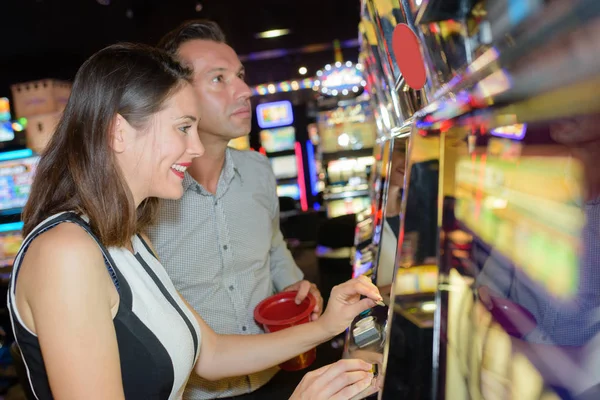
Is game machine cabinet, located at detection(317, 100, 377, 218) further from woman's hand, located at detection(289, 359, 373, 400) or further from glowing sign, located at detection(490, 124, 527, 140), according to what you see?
glowing sign, located at detection(490, 124, 527, 140)

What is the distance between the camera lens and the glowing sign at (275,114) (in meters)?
7.60

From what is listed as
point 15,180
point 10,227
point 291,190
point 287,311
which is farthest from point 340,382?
point 291,190

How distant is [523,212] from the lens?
0.65 metres

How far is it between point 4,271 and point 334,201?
136 inches

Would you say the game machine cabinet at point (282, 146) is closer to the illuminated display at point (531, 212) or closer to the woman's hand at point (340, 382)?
the woman's hand at point (340, 382)

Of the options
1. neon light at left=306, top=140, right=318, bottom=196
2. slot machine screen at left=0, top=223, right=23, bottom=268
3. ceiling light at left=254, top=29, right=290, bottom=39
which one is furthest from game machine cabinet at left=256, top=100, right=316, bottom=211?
slot machine screen at left=0, top=223, right=23, bottom=268

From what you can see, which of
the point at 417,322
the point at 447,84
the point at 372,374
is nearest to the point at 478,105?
the point at 447,84

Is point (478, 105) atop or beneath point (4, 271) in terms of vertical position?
atop

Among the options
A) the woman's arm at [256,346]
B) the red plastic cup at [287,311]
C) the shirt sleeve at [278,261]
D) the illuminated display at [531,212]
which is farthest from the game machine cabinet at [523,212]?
the shirt sleeve at [278,261]

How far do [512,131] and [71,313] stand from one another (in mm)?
784

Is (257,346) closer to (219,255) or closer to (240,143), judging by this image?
(219,255)

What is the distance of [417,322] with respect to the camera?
77cm

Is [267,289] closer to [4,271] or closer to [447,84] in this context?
[447,84]

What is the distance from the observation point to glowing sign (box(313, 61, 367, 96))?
605cm
